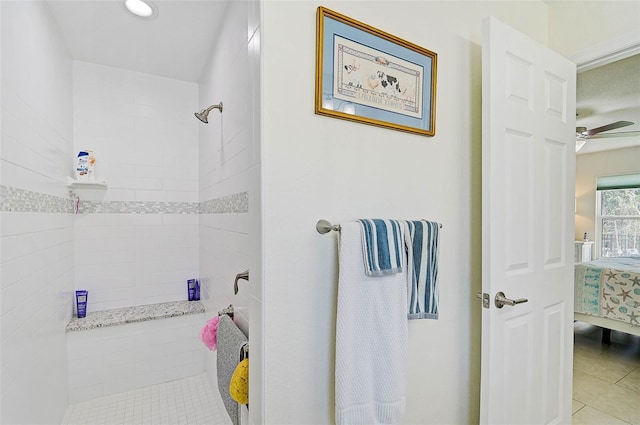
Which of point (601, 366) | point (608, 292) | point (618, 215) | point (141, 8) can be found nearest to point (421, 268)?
point (141, 8)

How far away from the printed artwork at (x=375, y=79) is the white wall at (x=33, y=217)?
1.36 meters

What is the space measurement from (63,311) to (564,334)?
3.06 meters

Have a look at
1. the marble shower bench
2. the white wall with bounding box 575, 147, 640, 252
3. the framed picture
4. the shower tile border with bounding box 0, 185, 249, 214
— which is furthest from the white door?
the white wall with bounding box 575, 147, 640, 252

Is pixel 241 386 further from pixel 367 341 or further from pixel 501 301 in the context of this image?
pixel 501 301

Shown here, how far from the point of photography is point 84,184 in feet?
7.88

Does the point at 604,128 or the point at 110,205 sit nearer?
the point at 110,205

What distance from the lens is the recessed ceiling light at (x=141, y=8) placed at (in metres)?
1.78

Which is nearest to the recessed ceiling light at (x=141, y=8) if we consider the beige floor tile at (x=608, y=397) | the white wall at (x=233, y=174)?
the white wall at (x=233, y=174)

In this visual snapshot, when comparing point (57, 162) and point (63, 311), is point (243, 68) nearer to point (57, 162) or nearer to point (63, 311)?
point (57, 162)

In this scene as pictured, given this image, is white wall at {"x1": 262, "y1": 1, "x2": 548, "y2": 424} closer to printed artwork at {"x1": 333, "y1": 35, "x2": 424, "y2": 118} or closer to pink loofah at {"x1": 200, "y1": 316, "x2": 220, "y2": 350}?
printed artwork at {"x1": 333, "y1": 35, "x2": 424, "y2": 118}

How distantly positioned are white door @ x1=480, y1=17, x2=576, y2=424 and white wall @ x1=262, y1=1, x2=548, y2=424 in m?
0.13

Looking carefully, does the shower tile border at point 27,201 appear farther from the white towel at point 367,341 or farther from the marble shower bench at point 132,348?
the white towel at point 367,341

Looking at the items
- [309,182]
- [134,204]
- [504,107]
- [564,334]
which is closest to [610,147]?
[564,334]

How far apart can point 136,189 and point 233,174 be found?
139 cm
